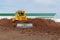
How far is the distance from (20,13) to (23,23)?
384 cm

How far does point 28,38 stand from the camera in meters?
22.5

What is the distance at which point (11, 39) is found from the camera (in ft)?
72.0

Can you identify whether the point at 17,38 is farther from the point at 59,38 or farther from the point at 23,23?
the point at 23,23

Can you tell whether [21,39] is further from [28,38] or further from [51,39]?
[51,39]

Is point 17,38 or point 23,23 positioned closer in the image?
point 17,38

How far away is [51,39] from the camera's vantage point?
22156 mm

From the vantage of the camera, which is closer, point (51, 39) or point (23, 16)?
point (51, 39)

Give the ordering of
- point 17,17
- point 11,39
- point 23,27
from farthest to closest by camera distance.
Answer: point 17,17 → point 23,27 → point 11,39

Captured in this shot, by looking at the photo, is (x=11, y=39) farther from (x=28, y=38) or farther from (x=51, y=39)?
(x=51, y=39)

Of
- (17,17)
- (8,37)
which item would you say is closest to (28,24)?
(17,17)

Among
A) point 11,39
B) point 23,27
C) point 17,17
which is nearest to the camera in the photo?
point 11,39

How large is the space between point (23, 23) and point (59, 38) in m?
7.77

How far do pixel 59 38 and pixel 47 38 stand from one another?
3.19 ft

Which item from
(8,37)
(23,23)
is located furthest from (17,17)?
(8,37)
